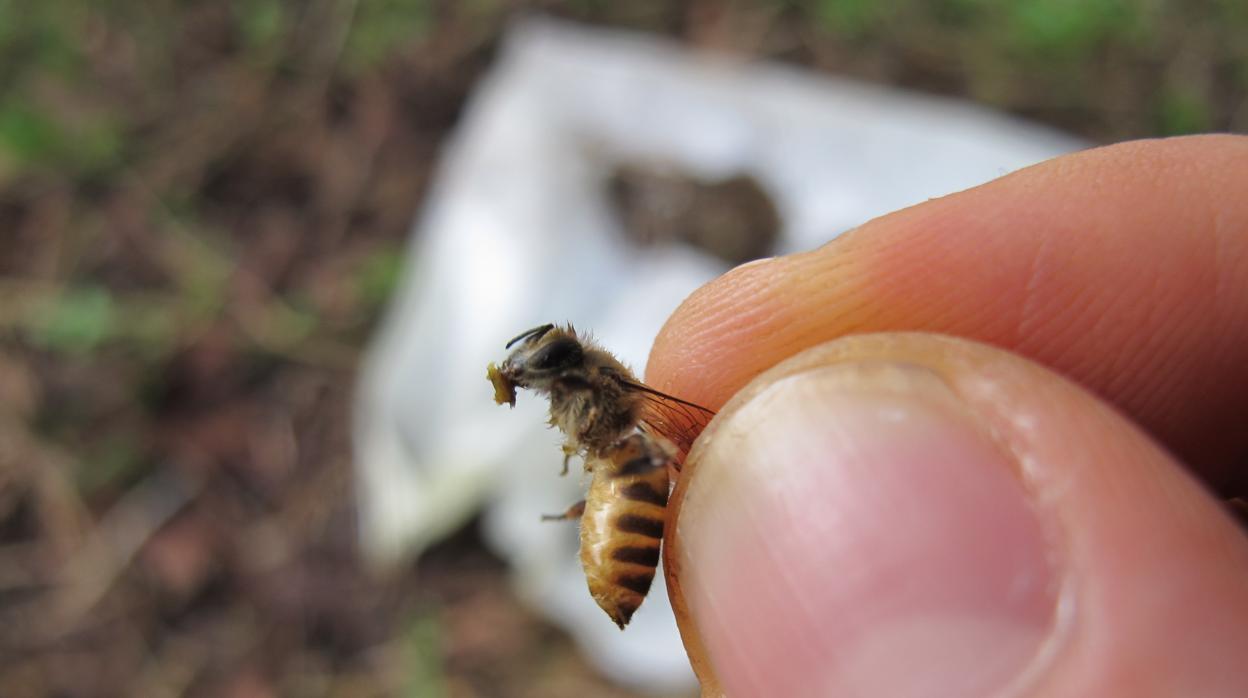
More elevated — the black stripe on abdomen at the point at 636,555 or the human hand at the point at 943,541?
the human hand at the point at 943,541

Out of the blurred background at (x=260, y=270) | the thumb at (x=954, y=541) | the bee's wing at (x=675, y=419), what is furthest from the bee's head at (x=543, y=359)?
the blurred background at (x=260, y=270)

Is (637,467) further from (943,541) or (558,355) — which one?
(943,541)

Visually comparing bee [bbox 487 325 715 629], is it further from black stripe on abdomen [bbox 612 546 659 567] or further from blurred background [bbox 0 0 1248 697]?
blurred background [bbox 0 0 1248 697]

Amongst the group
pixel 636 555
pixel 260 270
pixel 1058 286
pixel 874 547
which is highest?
pixel 1058 286

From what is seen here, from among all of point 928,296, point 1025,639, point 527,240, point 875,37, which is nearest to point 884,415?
point 1025,639

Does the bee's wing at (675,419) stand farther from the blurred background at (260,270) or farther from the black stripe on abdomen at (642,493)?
the blurred background at (260,270)

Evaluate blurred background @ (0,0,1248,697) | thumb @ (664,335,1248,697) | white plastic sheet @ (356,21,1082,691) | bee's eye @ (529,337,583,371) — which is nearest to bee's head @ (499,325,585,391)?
bee's eye @ (529,337,583,371)

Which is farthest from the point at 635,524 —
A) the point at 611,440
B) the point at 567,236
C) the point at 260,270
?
the point at 260,270
